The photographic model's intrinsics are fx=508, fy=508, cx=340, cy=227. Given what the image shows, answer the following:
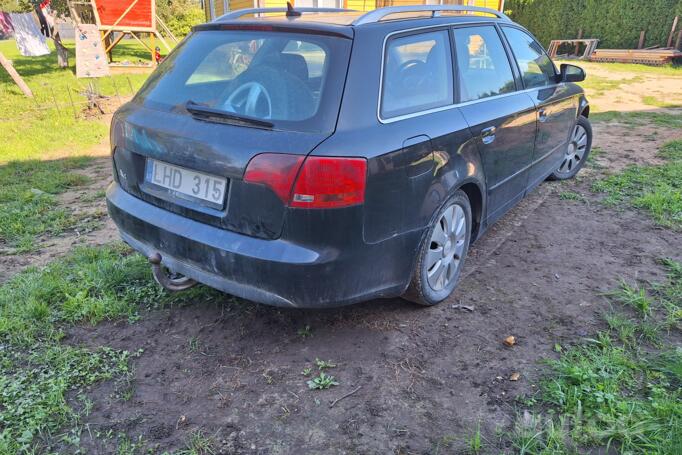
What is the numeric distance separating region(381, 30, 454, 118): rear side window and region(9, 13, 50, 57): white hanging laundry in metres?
18.6

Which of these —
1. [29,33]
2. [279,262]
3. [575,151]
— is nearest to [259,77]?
[279,262]

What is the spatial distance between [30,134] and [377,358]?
7.07 meters

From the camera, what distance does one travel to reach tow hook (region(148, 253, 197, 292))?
272cm

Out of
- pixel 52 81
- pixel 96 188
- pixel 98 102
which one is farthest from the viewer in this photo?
pixel 52 81

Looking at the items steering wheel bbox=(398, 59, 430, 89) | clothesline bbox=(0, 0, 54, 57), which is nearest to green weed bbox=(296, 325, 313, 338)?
steering wheel bbox=(398, 59, 430, 89)

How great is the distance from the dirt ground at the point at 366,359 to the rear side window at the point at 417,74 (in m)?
1.26

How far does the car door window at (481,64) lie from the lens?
321 cm

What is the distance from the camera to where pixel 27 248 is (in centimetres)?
394

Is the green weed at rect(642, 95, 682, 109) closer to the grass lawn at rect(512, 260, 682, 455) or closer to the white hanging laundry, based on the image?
the grass lawn at rect(512, 260, 682, 455)

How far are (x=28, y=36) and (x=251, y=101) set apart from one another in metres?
19.4

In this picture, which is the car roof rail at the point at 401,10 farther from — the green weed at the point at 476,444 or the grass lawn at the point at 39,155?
the grass lawn at the point at 39,155

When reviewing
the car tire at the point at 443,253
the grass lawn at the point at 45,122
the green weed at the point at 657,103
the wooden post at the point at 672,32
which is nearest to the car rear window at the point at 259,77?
the car tire at the point at 443,253

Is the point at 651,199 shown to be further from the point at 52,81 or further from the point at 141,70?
the point at 52,81

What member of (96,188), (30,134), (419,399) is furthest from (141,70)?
(419,399)
